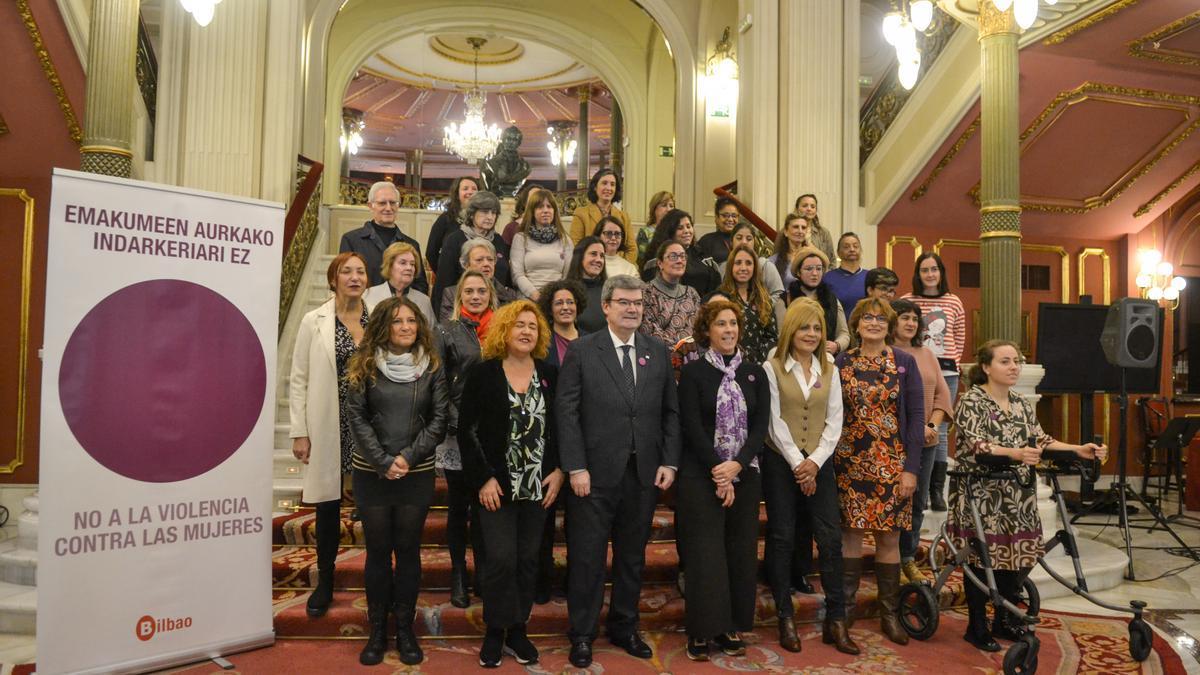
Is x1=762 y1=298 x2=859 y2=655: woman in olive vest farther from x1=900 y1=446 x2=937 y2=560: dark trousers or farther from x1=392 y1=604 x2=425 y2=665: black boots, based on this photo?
x1=392 y1=604 x2=425 y2=665: black boots

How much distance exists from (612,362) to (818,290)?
157 centimetres

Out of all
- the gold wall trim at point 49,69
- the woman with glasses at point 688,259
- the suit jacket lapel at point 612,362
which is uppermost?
the gold wall trim at point 49,69

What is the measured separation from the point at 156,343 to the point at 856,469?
278cm

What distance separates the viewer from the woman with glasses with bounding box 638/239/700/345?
4.11 m

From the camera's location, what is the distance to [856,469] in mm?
3594

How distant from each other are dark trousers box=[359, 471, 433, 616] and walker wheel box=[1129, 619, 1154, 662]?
9.71ft

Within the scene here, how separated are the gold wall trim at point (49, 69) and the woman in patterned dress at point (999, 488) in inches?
216

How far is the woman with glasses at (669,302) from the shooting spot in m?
4.11

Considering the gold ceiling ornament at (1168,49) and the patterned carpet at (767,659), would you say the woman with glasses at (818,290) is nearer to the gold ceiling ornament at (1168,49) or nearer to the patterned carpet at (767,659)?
the patterned carpet at (767,659)

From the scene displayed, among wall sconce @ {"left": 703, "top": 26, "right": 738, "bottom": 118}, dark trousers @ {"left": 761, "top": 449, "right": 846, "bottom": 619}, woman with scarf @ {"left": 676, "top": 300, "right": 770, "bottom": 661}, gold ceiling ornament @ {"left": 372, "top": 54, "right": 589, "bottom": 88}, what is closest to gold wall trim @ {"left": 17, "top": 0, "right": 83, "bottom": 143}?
woman with scarf @ {"left": 676, "top": 300, "right": 770, "bottom": 661}

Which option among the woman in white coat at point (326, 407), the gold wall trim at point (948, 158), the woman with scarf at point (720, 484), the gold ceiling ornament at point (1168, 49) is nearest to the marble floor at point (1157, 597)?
the woman in white coat at point (326, 407)

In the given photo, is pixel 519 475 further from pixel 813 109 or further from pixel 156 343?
pixel 813 109

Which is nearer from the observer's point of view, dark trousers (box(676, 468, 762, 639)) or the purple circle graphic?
the purple circle graphic

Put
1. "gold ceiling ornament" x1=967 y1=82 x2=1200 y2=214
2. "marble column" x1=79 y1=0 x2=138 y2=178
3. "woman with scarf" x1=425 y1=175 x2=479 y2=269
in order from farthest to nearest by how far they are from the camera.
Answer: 1. "gold ceiling ornament" x1=967 y1=82 x2=1200 y2=214
2. "woman with scarf" x1=425 y1=175 x2=479 y2=269
3. "marble column" x1=79 y1=0 x2=138 y2=178
